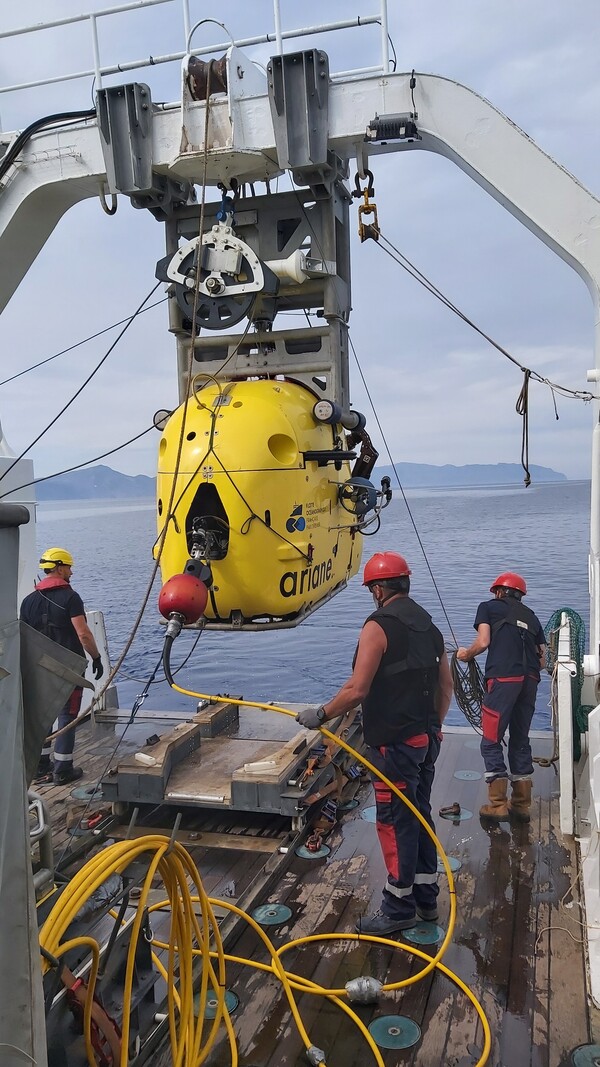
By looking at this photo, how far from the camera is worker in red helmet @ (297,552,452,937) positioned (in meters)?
3.62

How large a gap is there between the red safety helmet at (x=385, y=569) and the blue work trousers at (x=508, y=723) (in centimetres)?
162

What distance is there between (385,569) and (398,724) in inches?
29.6

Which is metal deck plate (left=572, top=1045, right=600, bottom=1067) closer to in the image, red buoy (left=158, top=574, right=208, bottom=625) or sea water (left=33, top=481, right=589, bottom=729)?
red buoy (left=158, top=574, right=208, bottom=625)

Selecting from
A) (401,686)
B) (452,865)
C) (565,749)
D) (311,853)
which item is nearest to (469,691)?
(565,749)

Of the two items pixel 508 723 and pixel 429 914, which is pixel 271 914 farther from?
pixel 508 723

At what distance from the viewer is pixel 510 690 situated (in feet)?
16.5


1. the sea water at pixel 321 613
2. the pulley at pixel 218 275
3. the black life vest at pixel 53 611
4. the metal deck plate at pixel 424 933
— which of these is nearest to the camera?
the metal deck plate at pixel 424 933

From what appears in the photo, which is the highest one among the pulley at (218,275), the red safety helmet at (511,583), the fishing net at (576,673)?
the pulley at (218,275)

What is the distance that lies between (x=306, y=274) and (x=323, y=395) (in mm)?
814

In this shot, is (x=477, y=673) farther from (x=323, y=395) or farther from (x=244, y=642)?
(x=244, y=642)

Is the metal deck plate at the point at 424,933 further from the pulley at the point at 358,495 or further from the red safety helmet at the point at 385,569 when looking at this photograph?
the pulley at the point at 358,495

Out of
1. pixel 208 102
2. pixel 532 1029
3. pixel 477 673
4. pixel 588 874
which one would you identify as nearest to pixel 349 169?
pixel 208 102

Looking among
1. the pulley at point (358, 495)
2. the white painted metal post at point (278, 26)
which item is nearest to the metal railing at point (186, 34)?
the white painted metal post at point (278, 26)

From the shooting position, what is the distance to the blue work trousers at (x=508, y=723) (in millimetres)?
4977
